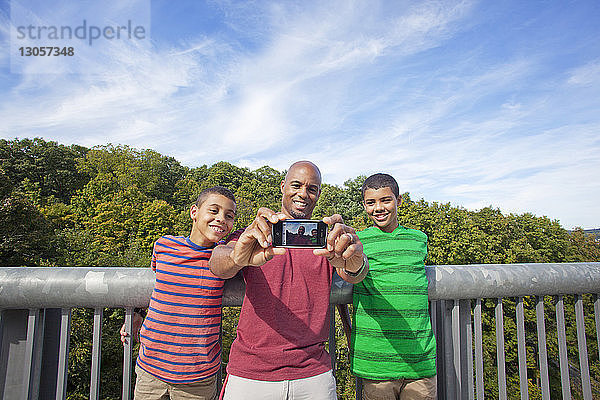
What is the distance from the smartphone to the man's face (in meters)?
0.71

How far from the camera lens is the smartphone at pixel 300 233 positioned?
1816 millimetres

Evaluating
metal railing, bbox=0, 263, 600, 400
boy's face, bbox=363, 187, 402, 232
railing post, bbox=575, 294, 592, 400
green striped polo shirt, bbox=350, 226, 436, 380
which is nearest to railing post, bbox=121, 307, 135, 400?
metal railing, bbox=0, 263, 600, 400

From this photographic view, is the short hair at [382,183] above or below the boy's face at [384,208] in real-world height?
above

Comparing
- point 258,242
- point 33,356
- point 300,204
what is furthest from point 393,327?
point 33,356

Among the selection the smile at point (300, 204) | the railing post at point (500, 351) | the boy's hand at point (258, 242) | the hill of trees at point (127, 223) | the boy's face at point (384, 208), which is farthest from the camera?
the hill of trees at point (127, 223)

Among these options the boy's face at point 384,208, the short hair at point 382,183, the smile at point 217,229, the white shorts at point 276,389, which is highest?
the short hair at point 382,183

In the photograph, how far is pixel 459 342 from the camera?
2354mm

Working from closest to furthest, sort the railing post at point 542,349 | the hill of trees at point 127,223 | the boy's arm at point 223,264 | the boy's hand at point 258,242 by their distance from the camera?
the boy's hand at point 258,242, the boy's arm at point 223,264, the railing post at point 542,349, the hill of trees at point 127,223

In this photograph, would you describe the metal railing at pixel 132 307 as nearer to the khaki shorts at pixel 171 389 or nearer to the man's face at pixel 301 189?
the khaki shorts at pixel 171 389

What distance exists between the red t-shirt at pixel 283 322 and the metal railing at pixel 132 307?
0.30ft

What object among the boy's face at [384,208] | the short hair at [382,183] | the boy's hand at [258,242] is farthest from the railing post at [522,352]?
the boy's hand at [258,242]

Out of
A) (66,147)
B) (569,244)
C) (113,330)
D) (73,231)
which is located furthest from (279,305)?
(66,147)

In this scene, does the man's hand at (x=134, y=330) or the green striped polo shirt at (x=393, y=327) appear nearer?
the man's hand at (x=134, y=330)

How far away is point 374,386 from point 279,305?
80 cm
